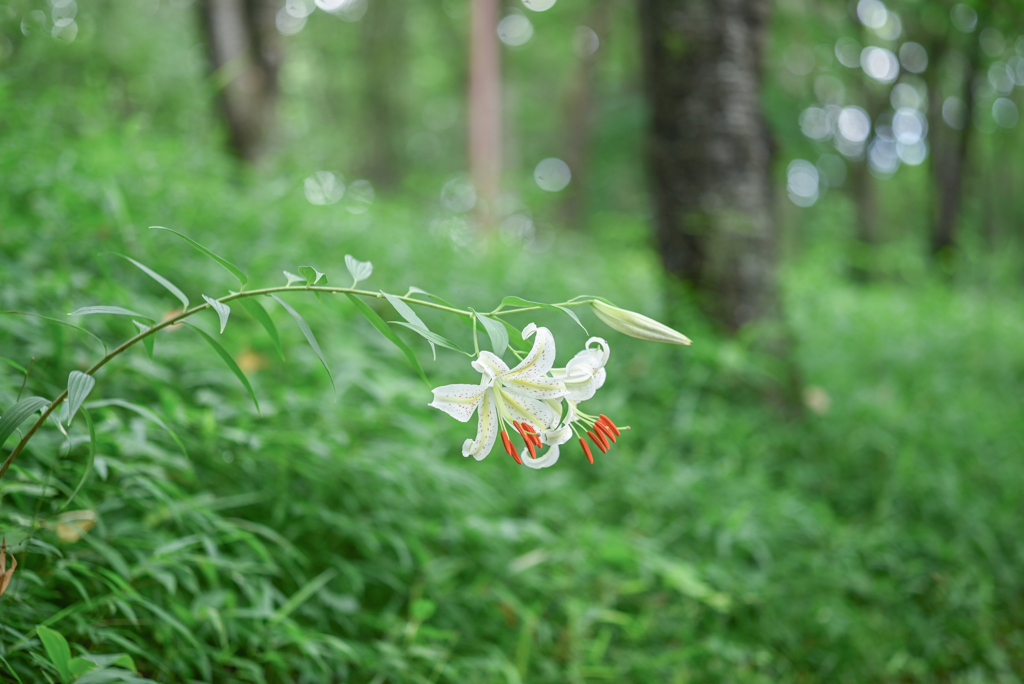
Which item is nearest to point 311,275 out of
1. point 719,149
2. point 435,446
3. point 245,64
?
point 435,446

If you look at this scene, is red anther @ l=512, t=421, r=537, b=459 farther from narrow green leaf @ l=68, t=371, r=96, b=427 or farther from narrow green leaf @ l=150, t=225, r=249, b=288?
narrow green leaf @ l=68, t=371, r=96, b=427

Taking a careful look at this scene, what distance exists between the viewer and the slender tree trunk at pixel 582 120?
9.75 m

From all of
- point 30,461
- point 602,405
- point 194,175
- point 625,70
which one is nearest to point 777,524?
point 602,405

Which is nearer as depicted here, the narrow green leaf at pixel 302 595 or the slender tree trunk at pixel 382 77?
the narrow green leaf at pixel 302 595

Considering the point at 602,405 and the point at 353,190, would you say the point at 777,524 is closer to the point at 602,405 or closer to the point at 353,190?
the point at 602,405

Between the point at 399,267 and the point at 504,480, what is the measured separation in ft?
4.48

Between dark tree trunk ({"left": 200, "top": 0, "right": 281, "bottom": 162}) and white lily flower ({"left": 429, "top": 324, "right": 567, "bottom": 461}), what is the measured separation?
3.65m

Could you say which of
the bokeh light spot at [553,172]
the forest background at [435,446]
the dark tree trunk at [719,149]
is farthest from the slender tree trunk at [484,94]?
the bokeh light spot at [553,172]

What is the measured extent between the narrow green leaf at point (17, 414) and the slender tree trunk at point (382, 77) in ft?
36.5

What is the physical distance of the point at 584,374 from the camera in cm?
82

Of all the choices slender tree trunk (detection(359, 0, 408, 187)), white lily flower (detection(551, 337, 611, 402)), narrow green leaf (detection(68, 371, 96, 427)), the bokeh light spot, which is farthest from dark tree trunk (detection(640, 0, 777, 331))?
slender tree trunk (detection(359, 0, 408, 187))

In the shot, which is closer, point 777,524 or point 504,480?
point 504,480

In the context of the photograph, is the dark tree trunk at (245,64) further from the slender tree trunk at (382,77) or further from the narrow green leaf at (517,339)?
the slender tree trunk at (382,77)

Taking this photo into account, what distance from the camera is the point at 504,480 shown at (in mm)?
1951
